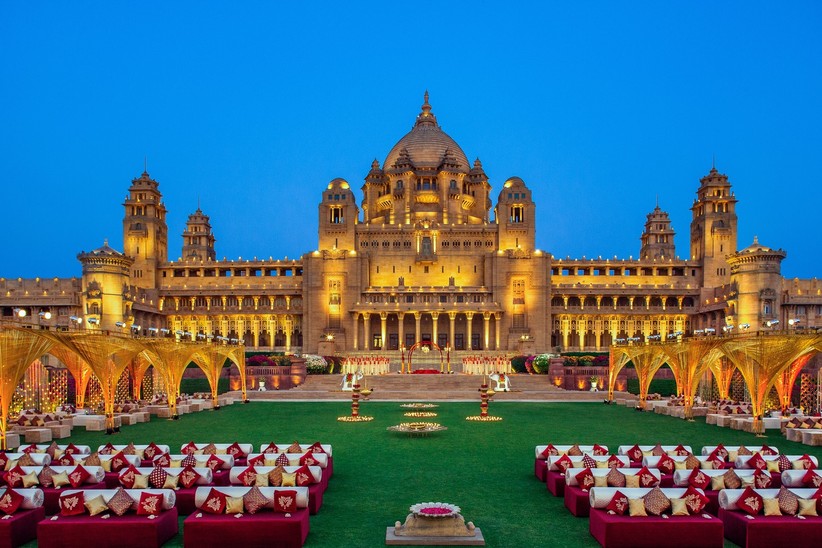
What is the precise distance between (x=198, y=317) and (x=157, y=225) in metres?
12.9

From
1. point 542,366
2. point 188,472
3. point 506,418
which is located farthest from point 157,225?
point 188,472

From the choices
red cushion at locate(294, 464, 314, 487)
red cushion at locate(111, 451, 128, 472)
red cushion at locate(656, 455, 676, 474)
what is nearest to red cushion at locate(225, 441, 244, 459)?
red cushion at locate(111, 451, 128, 472)

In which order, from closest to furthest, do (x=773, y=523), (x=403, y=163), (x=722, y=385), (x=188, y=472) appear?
(x=773, y=523), (x=188, y=472), (x=722, y=385), (x=403, y=163)

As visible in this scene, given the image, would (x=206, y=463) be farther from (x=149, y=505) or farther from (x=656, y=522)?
(x=656, y=522)

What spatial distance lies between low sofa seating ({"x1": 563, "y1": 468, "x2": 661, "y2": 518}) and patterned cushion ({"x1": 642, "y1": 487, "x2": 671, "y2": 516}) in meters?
1.55

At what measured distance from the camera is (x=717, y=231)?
88438mm

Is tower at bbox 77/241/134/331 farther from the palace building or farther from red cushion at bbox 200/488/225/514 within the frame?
red cushion at bbox 200/488/225/514

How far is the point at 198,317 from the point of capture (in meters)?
90.4

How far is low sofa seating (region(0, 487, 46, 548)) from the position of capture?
12.2 meters

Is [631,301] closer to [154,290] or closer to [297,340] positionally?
[297,340]

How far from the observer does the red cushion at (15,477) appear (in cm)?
1430

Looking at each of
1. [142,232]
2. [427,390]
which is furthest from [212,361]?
[142,232]

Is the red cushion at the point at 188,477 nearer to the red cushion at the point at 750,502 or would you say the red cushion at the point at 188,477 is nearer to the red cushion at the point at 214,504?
the red cushion at the point at 214,504

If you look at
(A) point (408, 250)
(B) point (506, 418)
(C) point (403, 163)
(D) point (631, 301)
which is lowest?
(B) point (506, 418)
